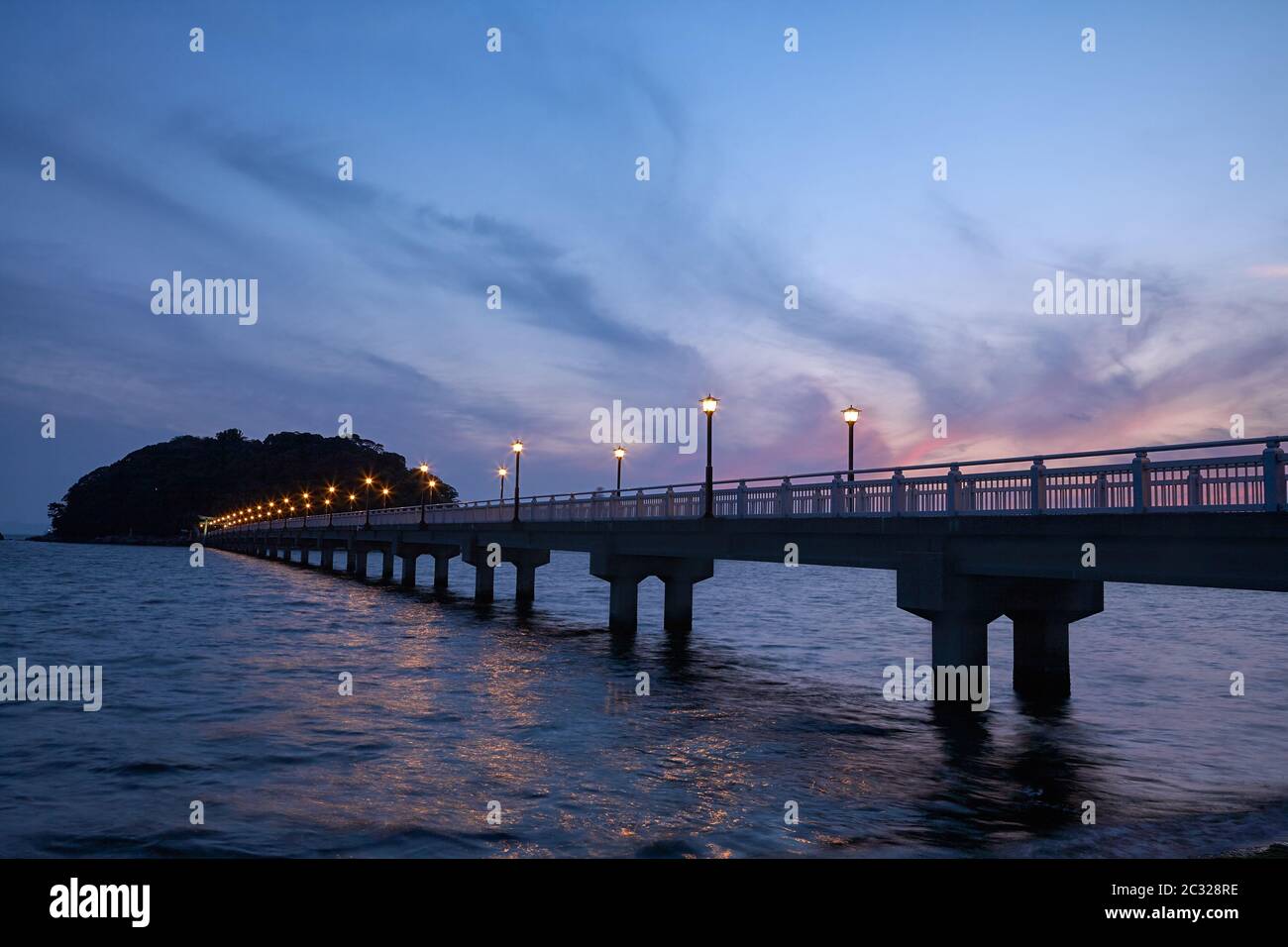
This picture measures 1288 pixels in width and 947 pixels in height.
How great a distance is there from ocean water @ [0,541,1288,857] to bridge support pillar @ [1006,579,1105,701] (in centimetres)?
88

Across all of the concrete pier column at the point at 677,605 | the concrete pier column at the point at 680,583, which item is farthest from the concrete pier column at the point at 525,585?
the concrete pier column at the point at 680,583

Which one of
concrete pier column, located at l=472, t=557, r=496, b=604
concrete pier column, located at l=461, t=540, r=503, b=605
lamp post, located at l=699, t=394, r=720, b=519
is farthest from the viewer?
concrete pier column, located at l=472, t=557, r=496, b=604

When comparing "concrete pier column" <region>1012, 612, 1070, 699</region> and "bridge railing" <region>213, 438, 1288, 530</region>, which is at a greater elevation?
"bridge railing" <region>213, 438, 1288, 530</region>

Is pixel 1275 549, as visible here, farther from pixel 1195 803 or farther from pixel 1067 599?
pixel 1067 599

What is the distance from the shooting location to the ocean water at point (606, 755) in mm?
12406

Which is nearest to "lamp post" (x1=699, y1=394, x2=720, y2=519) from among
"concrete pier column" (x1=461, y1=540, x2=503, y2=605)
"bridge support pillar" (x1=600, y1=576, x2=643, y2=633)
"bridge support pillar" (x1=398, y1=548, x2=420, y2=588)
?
"bridge support pillar" (x1=600, y1=576, x2=643, y2=633)

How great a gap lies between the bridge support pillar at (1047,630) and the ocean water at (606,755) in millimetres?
876

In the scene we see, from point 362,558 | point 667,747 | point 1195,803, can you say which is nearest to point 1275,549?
point 1195,803

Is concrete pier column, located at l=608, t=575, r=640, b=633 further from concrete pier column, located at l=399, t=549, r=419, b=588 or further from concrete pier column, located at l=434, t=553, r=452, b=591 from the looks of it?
concrete pier column, located at l=399, t=549, r=419, b=588

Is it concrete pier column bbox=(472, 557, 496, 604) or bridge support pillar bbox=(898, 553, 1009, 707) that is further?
concrete pier column bbox=(472, 557, 496, 604)

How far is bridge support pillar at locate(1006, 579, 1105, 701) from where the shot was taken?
77.8 ft

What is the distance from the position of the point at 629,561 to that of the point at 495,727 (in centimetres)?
2054

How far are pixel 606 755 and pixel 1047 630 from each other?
13.9 meters

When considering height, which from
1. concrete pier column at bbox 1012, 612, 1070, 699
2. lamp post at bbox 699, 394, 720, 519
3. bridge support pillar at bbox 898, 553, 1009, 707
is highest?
lamp post at bbox 699, 394, 720, 519
